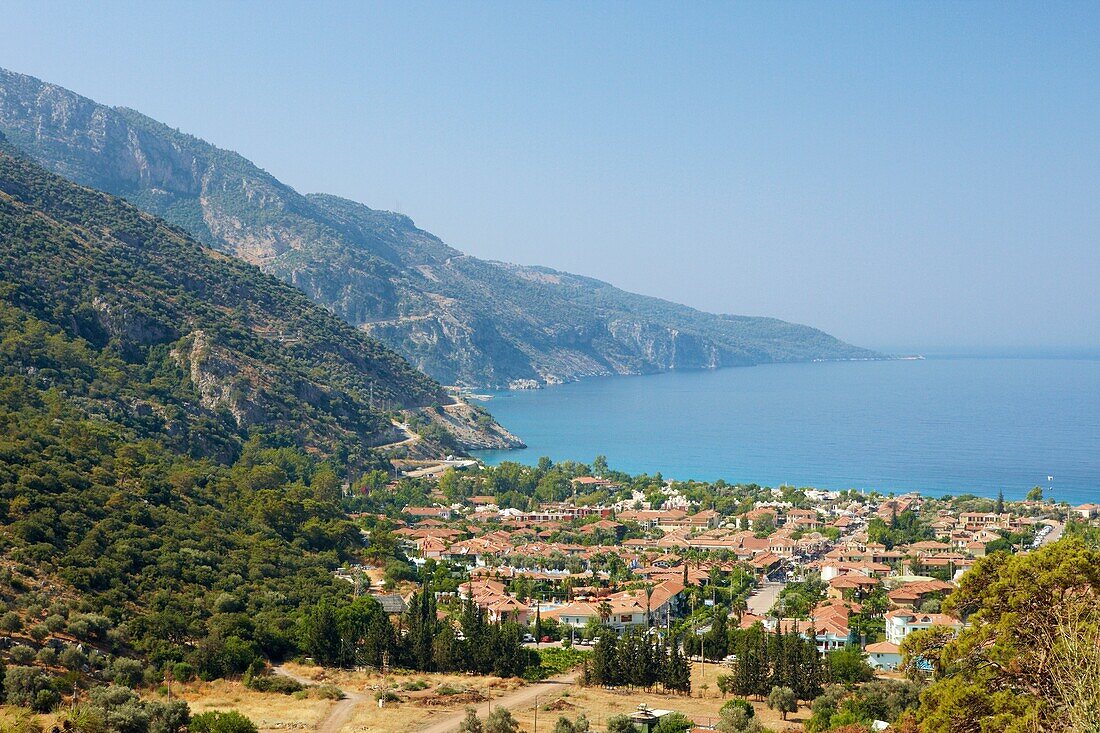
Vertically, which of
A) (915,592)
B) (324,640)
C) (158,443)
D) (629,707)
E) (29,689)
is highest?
(158,443)

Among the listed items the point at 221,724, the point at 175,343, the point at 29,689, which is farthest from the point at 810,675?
the point at 175,343

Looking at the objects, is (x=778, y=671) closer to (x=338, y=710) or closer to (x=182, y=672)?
(x=338, y=710)

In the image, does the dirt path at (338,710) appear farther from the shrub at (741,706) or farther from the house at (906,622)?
the house at (906,622)

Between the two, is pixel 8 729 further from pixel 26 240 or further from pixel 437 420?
pixel 437 420

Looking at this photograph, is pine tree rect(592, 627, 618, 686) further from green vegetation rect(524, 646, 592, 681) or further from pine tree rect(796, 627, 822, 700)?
pine tree rect(796, 627, 822, 700)

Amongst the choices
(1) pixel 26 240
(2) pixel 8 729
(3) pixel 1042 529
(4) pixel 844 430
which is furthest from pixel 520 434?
(2) pixel 8 729

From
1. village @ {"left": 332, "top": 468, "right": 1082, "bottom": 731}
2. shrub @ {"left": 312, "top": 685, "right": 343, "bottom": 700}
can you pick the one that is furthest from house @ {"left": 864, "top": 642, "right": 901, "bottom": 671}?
shrub @ {"left": 312, "top": 685, "right": 343, "bottom": 700}
